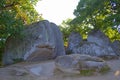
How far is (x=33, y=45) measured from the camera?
14.4 meters

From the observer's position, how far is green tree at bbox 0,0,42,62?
13.4m

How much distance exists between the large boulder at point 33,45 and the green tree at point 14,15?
628 mm

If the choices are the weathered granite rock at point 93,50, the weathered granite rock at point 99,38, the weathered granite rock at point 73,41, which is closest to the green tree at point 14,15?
the weathered granite rock at point 73,41

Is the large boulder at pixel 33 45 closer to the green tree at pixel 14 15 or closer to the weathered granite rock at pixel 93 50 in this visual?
the green tree at pixel 14 15

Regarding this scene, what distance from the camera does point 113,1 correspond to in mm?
19578

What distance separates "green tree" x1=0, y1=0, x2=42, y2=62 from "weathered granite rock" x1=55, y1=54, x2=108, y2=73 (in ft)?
14.9

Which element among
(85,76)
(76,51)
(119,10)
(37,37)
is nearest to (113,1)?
(119,10)

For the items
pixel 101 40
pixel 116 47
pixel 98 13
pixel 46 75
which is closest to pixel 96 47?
pixel 101 40

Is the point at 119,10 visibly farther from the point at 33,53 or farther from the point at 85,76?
the point at 85,76

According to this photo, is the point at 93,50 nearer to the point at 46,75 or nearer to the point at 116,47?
the point at 116,47

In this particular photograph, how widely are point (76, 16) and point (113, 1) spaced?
323cm

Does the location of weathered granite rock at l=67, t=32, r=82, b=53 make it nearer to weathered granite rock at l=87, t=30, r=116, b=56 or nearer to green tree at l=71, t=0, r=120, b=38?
weathered granite rock at l=87, t=30, r=116, b=56

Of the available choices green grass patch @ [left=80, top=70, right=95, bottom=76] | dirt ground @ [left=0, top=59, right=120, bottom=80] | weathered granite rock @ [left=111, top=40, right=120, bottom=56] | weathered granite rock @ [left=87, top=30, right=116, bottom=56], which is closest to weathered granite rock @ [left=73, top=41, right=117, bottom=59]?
weathered granite rock @ [left=87, top=30, right=116, bottom=56]

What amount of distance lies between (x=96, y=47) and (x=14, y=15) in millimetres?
5707
